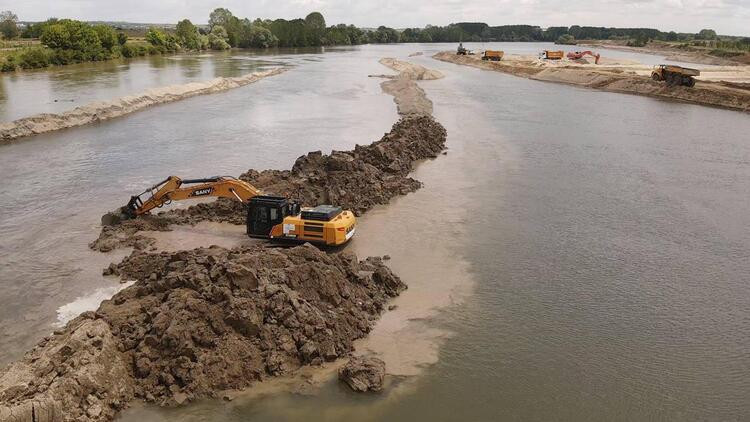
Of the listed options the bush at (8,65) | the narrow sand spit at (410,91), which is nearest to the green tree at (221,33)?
the narrow sand spit at (410,91)

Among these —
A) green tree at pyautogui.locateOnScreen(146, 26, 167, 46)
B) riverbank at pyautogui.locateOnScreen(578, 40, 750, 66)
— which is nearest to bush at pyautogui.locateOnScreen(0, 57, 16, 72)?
green tree at pyautogui.locateOnScreen(146, 26, 167, 46)

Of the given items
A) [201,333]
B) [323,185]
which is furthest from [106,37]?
[201,333]

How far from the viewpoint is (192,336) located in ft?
36.3

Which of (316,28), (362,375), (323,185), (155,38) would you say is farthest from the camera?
(316,28)

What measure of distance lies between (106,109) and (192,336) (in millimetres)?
35030

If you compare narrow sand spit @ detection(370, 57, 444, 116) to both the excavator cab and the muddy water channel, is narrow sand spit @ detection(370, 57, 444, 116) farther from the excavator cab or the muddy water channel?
the excavator cab

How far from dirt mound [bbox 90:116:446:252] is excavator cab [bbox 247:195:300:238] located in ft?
9.39

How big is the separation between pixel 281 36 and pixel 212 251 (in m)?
135

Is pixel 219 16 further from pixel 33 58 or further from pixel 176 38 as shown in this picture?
pixel 33 58

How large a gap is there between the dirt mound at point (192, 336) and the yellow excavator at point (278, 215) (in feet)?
7.24

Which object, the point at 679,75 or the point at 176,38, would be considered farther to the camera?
the point at 176,38

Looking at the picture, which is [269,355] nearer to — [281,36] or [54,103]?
[54,103]

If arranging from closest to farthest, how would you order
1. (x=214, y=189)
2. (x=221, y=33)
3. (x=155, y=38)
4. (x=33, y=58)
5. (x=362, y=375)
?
(x=362, y=375)
(x=214, y=189)
(x=33, y=58)
(x=155, y=38)
(x=221, y=33)

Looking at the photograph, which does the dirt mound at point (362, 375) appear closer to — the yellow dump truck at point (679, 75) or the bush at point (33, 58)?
the yellow dump truck at point (679, 75)
